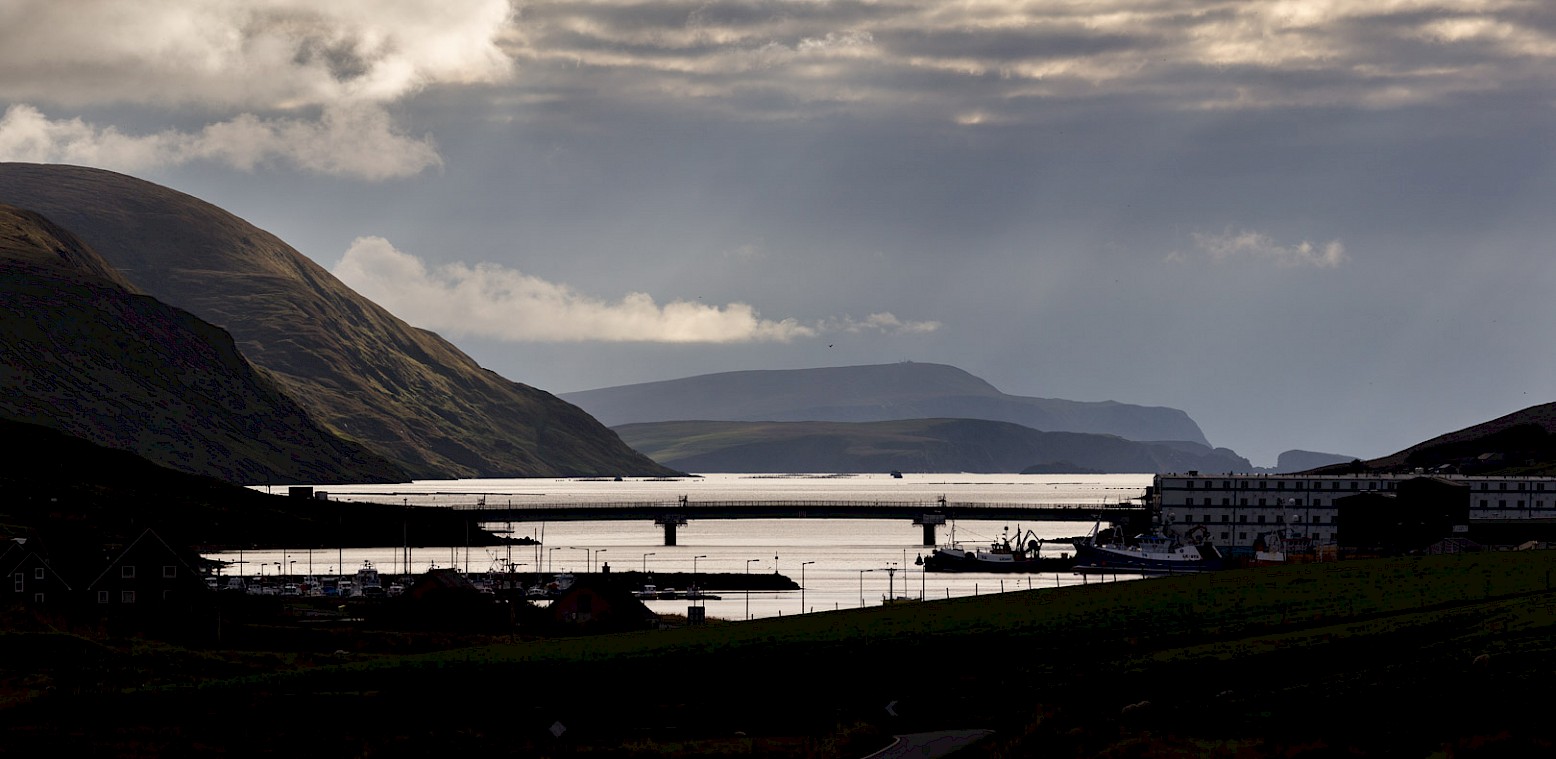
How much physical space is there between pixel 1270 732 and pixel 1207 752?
2.96 metres

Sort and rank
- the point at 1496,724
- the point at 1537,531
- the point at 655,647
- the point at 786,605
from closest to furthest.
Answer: the point at 1496,724 → the point at 655,647 → the point at 786,605 → the point at 1537,531

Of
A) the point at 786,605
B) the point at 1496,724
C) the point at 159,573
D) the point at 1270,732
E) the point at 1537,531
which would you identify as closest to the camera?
the point at 1496,724

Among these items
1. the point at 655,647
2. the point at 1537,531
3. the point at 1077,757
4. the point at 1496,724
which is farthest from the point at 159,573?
the point at 1537,531

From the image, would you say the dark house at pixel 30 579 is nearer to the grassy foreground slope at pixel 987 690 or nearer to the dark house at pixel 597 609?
the dark house at pixel 597 609

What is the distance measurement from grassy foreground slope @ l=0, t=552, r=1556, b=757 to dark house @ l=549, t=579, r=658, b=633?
Answer: 4367 cm

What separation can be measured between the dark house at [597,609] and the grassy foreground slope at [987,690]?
143ft

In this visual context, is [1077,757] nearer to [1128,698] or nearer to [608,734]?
[1128,698]

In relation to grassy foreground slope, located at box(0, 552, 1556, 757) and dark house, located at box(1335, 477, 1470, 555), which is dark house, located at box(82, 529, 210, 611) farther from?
dark house, located at box(1335, 477, 1470, 555)

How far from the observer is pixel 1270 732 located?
166 ft

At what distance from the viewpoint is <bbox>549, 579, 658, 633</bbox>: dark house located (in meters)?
131

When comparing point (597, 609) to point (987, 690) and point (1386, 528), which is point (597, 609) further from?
point (1386, 528)

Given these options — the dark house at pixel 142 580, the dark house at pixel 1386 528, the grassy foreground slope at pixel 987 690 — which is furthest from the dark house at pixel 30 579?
the dark house at pixel 1386 528

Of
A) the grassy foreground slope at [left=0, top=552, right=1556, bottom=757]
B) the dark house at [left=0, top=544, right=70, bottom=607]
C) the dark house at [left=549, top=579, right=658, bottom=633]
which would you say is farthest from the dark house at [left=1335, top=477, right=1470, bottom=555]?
the dark house at [left=0, top=544, right=70, bottom=607]

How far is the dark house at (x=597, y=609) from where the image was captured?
131375 millimetres
